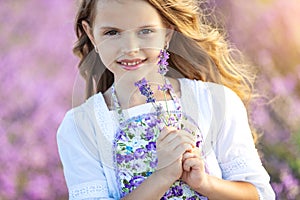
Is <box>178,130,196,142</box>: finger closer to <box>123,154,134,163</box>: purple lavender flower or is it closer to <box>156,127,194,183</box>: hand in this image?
<box>156,127,194,183</box>: hand

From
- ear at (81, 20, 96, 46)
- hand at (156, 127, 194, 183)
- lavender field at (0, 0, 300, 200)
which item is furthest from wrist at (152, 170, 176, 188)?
lavender field at (0, 0, 300, 200)

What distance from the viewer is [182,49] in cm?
158

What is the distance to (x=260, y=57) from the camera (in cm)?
231

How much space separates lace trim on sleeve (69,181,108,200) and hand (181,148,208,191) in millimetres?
169

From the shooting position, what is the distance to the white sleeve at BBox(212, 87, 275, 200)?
1.48m

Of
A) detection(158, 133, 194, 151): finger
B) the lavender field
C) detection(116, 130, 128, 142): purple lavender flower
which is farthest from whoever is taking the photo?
the lavender field

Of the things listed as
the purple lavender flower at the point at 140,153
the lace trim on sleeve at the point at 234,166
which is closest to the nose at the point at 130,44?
the purple lavender flower at the point at 140,153

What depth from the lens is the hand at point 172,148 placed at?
1.33m

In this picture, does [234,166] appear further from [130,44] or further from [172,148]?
[130,44]

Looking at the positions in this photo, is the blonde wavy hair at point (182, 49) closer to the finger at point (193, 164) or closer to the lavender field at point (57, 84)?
the finger at point (193, 164)

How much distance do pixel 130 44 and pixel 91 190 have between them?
32cm

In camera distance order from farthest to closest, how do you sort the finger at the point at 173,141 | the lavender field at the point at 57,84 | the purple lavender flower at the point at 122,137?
1. the lavender field at the point at 57,84
2. the purple lavender flower at the point at 122,137
3. the finger at the point at 173,141

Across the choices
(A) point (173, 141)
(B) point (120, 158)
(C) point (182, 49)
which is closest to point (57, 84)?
(C) point (182, 49)

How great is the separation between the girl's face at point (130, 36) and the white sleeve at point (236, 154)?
0.21m
